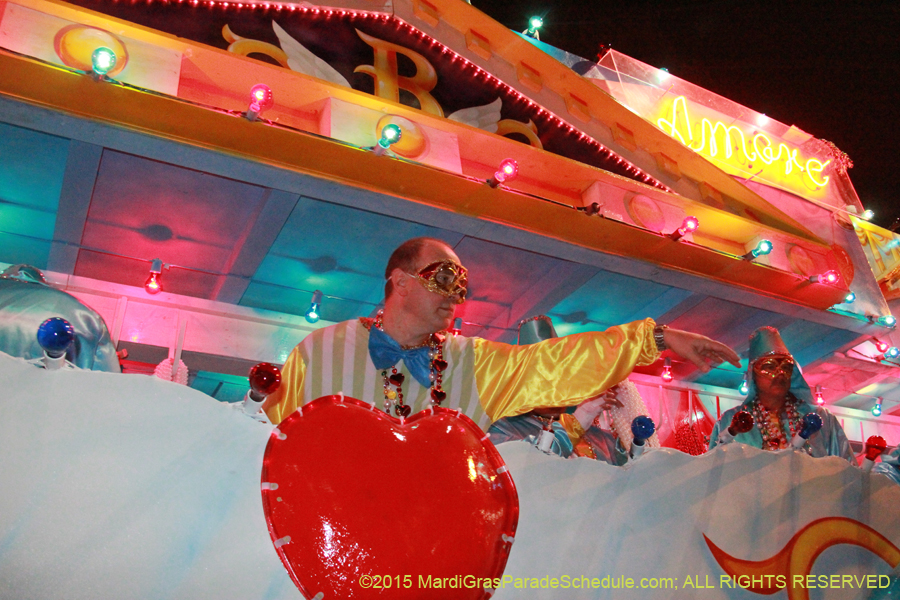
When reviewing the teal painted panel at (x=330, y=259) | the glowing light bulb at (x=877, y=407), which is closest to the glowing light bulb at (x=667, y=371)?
the teal painted panel at (x=330, y=259)

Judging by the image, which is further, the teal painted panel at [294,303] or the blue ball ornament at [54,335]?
the teal painted panel at [294,303]

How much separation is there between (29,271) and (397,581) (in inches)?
57.3

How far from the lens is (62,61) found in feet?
10.8

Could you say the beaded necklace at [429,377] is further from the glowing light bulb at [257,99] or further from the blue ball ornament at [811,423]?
the glowing light bulb at [257,99]

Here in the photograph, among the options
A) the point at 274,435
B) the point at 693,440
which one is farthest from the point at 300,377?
the point at 693,440

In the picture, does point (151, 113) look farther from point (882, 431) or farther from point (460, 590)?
point (882, 431)

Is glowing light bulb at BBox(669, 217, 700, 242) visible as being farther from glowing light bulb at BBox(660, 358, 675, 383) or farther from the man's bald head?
the man's bald head

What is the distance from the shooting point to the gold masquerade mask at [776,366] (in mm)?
3355

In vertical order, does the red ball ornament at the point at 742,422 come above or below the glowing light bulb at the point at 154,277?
below

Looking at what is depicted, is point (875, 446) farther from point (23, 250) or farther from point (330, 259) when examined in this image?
point (23, 250)

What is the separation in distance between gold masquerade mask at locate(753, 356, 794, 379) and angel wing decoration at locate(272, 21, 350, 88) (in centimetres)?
323

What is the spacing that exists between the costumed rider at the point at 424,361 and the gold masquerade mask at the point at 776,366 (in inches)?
78.7

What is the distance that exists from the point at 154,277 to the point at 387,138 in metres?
2.09

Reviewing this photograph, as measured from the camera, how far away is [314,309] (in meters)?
5.10
